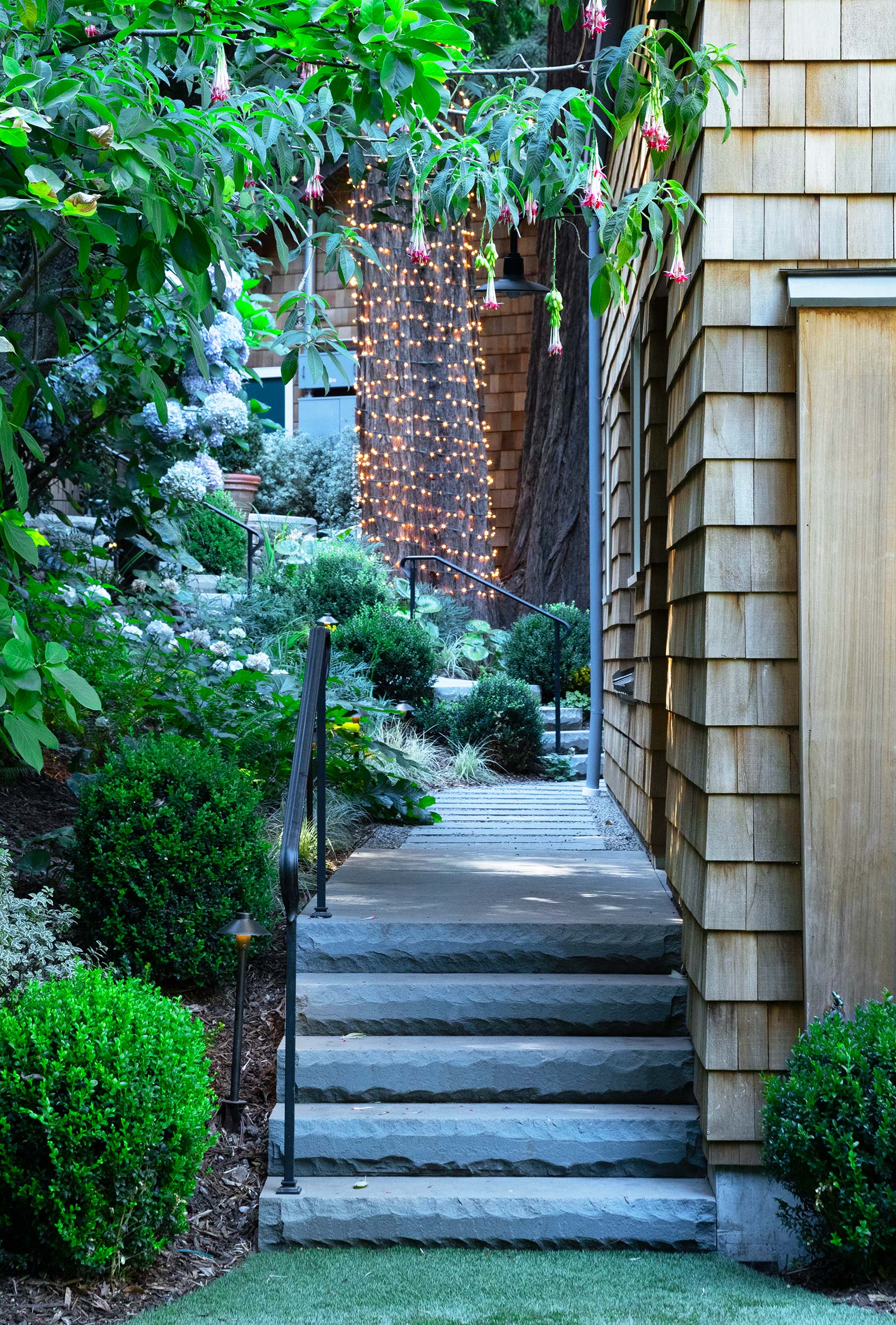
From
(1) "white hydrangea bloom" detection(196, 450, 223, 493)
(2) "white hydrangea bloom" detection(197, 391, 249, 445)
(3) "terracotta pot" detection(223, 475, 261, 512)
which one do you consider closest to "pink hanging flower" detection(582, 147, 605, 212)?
(2) "white hydrangea bloom" detection(197, 391, 249, 445)

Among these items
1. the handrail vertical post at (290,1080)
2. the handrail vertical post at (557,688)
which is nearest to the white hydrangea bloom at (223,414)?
the handrail vertical post at (290,1080)

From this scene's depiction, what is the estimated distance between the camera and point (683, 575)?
3.62m

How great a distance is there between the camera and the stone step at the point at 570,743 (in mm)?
9195

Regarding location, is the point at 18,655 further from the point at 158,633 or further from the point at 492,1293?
the point at 158,633

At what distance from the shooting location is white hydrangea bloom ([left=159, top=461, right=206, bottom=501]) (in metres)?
5.70

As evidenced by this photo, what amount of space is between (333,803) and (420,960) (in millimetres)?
1725

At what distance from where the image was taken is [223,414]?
570 cm

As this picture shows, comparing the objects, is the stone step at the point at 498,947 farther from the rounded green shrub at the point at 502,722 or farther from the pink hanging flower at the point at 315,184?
the rounded green shrub at the point at 502,722

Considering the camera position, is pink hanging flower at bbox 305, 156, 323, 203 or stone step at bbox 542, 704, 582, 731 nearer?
pink hanging flower at bbox 305, 156, 323, 203

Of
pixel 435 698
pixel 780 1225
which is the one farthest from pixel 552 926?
pixel 435 698

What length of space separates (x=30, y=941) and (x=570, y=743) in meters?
6.10

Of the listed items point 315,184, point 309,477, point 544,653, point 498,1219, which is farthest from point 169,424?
point 309,477

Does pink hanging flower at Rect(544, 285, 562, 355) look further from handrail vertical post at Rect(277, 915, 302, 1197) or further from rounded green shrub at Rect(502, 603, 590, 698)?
rounded green shrub at Rect(502, 603, 590, 698)

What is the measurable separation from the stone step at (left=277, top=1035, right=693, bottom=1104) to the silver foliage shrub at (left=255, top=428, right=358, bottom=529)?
10540mm
